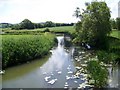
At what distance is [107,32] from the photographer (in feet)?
125

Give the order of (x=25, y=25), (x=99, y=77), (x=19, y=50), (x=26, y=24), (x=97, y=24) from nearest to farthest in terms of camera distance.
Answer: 1. (x=99, y=77)
2. (x=19, y=50)
3. (x=97, y=24)
4. (x=25, y=25)
5. (x=26, y=24)

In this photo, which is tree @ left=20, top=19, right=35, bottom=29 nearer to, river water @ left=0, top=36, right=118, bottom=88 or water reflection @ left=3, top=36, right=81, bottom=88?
river water @ left=0, top=36, right=118, bottom=88

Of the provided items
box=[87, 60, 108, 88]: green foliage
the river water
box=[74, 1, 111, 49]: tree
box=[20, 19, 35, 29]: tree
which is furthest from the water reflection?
box=[20, 19, 35, 29]: tree

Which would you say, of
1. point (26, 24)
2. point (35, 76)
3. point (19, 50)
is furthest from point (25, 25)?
point (35, 76)

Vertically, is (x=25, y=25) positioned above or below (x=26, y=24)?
below

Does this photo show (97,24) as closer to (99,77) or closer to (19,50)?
(19,50)

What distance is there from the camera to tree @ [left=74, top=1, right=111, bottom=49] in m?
37.0

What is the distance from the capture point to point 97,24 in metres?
37.1

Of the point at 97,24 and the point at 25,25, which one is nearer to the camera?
the point at 97,24

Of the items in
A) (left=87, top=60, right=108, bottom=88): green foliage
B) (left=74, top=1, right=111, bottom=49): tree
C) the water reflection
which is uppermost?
(left=74, top=1, right=111, bottom=49): tree

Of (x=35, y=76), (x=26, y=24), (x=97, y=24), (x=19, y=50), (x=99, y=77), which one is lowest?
(x=35, y=76)

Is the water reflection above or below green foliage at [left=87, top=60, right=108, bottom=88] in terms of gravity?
below

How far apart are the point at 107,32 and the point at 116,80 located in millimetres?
20734

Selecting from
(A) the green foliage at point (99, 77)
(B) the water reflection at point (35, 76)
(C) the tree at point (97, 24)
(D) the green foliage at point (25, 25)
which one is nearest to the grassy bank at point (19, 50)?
(B) the water reflection at point (35, 76)
